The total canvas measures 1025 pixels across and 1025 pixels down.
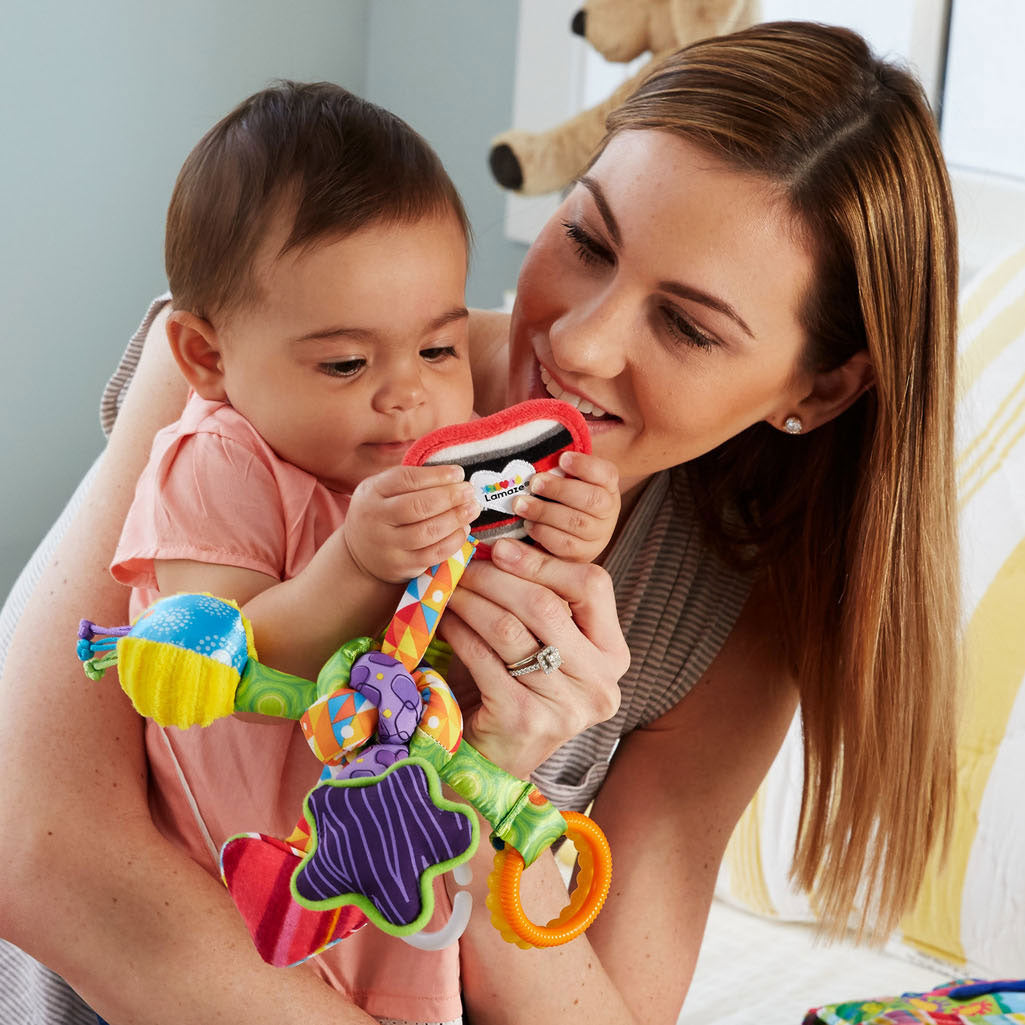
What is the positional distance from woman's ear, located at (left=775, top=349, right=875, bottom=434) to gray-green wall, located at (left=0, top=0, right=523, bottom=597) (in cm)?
141

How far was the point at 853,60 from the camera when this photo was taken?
1.12 meters

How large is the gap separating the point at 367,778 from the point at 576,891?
0.19 meters

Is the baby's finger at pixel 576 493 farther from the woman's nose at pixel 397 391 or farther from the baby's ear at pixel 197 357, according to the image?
the baby's ear at pixel 197 357

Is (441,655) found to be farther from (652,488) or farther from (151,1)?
(151,1)

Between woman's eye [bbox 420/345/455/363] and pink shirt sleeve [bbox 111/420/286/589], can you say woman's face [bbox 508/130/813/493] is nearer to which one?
woman's eye [bbox 420/345/455/363]

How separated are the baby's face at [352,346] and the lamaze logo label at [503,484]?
134 millimetres

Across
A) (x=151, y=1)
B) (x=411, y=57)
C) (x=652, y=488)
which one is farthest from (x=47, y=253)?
(x=652, y=488)

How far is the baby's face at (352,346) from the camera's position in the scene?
2.83 feet

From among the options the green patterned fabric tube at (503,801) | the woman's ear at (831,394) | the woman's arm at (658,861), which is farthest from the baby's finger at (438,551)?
the woman's ear at (831,394)

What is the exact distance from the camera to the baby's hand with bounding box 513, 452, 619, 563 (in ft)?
2.63

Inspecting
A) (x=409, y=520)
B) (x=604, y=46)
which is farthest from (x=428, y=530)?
(x=604, y=46)

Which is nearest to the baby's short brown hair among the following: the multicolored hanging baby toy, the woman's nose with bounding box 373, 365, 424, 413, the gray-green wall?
the woman's nose with bounding box 373, 365, 424, 413

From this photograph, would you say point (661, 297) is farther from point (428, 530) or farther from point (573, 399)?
point (428, 530)

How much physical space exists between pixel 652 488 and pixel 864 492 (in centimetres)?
24
